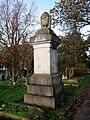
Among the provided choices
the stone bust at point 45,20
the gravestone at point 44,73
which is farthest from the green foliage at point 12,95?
the stone bust at point 45,20

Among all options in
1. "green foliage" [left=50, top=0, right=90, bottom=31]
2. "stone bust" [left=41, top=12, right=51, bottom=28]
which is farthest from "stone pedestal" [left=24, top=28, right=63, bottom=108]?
"green foliage" [left=50, top=0, right=90, bottom=31]

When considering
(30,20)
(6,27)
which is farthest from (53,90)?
(30,20)

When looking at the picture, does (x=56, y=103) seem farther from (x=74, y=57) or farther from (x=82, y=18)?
(x=74, y=57)

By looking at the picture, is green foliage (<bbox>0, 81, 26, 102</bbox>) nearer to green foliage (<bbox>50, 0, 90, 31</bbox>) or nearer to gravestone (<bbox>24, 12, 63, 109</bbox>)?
gravestone (<bbox>24, 12, 63, 109</bbox>)

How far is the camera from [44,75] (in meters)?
6.73

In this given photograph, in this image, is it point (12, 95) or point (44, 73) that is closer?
point (44, 73)

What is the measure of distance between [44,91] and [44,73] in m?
0.80

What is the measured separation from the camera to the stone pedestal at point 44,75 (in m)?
6.30

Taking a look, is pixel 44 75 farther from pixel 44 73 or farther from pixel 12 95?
pixel 12 95

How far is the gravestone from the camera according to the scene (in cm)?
629

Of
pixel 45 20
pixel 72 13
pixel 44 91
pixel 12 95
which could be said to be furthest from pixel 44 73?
pixel 72 13

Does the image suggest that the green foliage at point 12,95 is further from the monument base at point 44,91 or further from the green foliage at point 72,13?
the green foliage at point 72,13

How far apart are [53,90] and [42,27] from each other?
9.38 ft

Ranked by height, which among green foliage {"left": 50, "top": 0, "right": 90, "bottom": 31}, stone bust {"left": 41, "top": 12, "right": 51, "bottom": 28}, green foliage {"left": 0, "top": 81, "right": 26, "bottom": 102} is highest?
green foliage {"left": 50, "top": 0, "right": 90, "bottom": 31}
